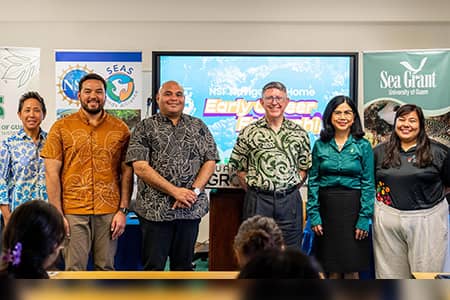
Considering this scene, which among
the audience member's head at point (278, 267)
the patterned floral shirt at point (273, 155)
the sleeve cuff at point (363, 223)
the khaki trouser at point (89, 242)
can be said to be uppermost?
the patterned floral shirt at point (273, 155)

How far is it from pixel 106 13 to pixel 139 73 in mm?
1233

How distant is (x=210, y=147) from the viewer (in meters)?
3.02

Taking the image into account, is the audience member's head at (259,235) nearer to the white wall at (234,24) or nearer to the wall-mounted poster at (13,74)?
the wall-mounted poster at (13,74)

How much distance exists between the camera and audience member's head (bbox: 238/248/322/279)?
1.63 feet

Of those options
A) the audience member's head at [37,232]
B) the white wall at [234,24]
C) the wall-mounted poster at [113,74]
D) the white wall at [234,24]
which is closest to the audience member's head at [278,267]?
the audience member's head at [37,232]

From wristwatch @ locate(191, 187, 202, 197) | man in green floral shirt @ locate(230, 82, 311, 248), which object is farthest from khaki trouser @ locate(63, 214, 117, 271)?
man in green floral shirt @ locate(230, 82, 311, 248)

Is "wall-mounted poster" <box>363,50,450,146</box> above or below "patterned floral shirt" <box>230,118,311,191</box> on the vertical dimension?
above

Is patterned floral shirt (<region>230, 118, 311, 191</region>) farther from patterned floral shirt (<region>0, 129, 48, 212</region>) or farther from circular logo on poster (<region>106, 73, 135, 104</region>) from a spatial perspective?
circular logo on poster (<region>106, 73, 135, 104</region>)

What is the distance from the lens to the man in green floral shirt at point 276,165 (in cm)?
296

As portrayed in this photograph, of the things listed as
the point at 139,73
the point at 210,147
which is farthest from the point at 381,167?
the point at 139,73

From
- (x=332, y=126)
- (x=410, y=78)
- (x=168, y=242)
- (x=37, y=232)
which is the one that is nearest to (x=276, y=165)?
(x=332, y=126)

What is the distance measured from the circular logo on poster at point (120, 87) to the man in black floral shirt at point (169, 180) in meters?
1.57

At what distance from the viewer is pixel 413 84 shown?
15.5 ft

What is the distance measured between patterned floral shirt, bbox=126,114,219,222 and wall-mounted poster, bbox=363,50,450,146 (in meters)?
2.46
